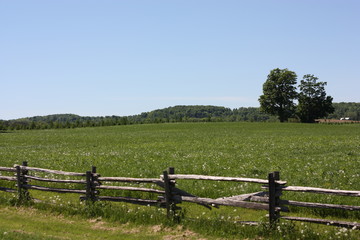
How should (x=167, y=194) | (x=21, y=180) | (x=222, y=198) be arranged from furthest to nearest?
1. (x=21, y=180)
2. (x=167, y=194)
3. (x=222, y=198)

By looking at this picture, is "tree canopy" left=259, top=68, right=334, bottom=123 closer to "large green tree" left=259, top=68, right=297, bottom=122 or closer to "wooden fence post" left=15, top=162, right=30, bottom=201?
"large green tree" left=259, top=68, right=297, bottom=122

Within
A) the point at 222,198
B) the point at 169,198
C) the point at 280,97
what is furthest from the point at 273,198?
the point at 280,97

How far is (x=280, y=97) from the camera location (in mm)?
103625

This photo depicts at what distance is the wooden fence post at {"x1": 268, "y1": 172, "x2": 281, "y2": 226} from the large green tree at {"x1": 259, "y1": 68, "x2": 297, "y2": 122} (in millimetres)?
96704

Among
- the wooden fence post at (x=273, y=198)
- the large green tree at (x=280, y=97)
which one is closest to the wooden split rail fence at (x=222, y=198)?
the wooden fence post at (x=273, y=198)

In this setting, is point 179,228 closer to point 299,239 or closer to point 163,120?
point 299,239

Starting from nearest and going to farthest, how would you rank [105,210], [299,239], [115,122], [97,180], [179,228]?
[299,239]
[179,228]
[105,210]
[97,180]
[115,122]

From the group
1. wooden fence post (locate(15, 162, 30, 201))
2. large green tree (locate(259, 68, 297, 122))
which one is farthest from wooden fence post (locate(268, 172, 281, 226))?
large green tree (locate(259, 68, 297, 122))

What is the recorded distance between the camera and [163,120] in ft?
389

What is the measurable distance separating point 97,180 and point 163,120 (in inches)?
4172

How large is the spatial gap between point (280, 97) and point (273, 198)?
9870cm

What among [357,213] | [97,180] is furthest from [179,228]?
[357,213]

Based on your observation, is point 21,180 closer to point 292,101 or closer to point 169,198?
point 169,198

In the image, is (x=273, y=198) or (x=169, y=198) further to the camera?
(x=169, y=198)
